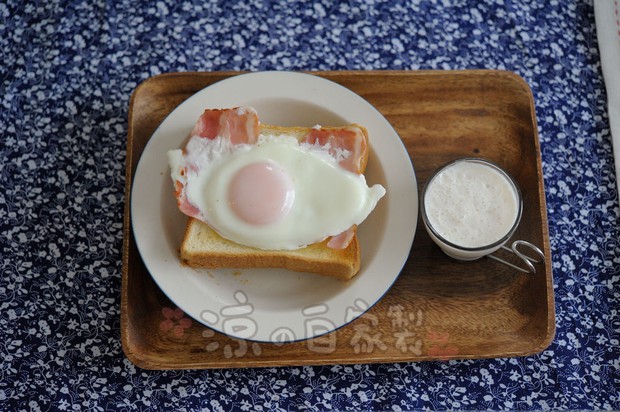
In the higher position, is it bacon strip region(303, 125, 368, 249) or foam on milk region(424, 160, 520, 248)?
bacon strip region(303, 125, 368, 249)

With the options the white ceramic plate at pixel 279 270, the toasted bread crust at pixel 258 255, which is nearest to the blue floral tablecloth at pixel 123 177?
the white ceramic plate at pixel 279 270

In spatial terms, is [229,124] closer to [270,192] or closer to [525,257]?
[270,192]

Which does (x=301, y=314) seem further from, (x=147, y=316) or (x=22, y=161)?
(x=22, y=161)

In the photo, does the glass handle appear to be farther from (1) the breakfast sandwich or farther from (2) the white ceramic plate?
(1) the breakfast sandwich

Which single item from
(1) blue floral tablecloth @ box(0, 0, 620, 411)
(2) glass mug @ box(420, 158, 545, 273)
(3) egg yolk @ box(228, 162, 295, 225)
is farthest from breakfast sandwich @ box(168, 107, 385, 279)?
(1) blue floral tablecloth @ box(0, 0, 620, 411)

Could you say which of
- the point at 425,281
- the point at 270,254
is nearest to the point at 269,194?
the point at 270,254

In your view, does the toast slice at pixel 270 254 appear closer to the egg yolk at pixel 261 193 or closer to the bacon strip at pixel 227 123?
the egg yolk at pixel 261 193
